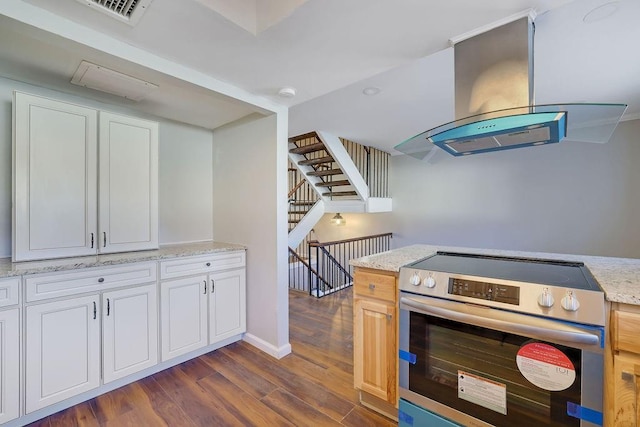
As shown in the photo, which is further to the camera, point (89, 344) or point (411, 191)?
point (411, 191)

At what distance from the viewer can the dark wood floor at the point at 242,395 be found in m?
1.79

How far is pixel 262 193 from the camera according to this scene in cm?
271

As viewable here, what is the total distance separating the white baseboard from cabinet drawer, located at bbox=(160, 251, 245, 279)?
753 mm

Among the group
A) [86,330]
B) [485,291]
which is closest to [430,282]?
[485,291]

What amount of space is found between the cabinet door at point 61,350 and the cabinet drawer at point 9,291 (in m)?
0.10

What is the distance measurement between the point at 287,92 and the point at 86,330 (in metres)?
2.31

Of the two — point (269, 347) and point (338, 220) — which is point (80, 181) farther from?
point (338, 220)

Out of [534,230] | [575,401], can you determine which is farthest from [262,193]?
[534,230]

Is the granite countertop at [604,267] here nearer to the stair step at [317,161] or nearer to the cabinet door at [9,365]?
the cabinet door at [9,365]

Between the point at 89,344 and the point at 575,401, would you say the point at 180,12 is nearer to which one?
the point at 89,344

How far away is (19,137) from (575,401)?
348 cm

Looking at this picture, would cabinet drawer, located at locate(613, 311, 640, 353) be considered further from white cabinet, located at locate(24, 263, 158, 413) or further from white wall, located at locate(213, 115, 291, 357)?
white cabinet, located at locate(24, 263, 158, 413)

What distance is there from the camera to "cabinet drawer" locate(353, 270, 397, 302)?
176 centimetres

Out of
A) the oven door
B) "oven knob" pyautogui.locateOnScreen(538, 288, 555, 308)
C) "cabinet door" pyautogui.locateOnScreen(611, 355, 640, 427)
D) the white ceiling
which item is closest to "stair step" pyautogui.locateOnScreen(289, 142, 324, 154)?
the white ceiling
